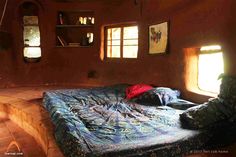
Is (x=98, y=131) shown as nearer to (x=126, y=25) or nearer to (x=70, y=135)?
(x=70, y=135)

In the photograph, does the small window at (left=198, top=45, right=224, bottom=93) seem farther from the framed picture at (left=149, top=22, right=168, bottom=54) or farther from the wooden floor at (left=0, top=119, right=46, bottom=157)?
the wooden floor at (left=0, top=119, right=46, bottom=157)

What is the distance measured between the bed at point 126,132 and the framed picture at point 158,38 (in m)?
1.27

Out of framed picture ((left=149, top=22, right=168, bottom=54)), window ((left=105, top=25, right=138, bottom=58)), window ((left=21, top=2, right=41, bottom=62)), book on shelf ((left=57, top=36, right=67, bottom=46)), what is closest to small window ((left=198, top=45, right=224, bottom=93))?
framed picture ((left=149, top=22, right=168, bottom=54))

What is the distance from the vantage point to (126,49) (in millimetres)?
5516

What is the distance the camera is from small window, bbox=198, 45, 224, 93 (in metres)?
3.32

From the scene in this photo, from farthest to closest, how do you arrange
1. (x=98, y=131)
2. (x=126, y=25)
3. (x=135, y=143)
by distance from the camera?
(x=126, y=25), (x=98, y=131), (x=135, y=143)

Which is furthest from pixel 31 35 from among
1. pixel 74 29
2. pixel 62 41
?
pixel 74 29

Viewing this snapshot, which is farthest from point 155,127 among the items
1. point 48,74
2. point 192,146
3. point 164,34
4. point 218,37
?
point 48,74

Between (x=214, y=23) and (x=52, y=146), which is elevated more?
(x=214, y=23)

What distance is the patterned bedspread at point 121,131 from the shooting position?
1.91 meters

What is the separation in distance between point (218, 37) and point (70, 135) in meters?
2.06

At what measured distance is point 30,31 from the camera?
617 cm

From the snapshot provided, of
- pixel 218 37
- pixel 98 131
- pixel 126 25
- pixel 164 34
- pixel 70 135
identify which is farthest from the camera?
pixel 126 25

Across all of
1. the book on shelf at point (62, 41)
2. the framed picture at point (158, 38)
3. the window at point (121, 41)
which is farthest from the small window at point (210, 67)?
the book on shelf at point (62, 41)
